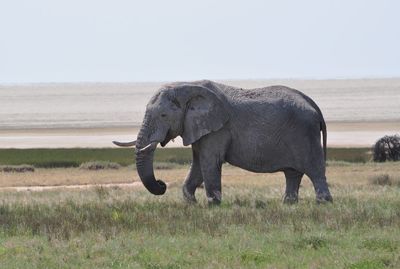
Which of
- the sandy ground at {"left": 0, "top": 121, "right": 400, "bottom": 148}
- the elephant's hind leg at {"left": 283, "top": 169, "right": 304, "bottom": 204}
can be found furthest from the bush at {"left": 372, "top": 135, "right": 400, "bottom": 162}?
the elephant's hind leg at {"left": 283, "top": 169, "right": 304, "bottom": 204}

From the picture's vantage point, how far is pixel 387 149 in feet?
134

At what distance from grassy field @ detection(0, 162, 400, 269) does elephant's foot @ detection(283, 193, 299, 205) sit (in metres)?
0.22

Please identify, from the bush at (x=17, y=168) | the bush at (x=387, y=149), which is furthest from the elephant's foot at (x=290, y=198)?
the bush at (x=387, y=149)

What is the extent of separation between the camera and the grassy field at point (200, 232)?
558 inches

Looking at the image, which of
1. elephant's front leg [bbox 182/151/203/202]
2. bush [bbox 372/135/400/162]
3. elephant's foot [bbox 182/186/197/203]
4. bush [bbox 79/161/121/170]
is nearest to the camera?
elephant's foot [bbox 182/186/197/203]

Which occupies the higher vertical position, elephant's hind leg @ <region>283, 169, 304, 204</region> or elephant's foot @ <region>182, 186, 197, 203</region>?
elephant's hind leg @ <region>283, 169, 304, 204</region>

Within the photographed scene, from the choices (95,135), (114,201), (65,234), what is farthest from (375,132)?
(65,234)

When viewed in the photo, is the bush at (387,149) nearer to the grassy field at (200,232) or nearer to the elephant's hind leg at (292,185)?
the grassy field at (200,232)

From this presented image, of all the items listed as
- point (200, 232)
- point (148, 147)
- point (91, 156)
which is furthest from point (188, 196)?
point (91, 156)

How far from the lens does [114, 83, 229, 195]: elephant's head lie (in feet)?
67.6

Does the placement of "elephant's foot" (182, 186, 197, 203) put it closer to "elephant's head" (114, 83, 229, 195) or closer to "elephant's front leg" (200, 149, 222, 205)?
"elephant's front leg" (200, 149, 222, 205)

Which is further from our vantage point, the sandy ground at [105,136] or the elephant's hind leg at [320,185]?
the sandy ground at [105,136]

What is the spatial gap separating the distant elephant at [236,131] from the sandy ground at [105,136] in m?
34.3

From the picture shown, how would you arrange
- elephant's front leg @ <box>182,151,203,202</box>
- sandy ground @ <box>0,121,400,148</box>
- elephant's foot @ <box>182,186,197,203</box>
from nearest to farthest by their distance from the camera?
elephant's foot @ <box>182,186,197,203</box> → elephant's front leg @ <box>182,151,203,202</box> → sandy ground @ <box>0,121,400,148</box>
